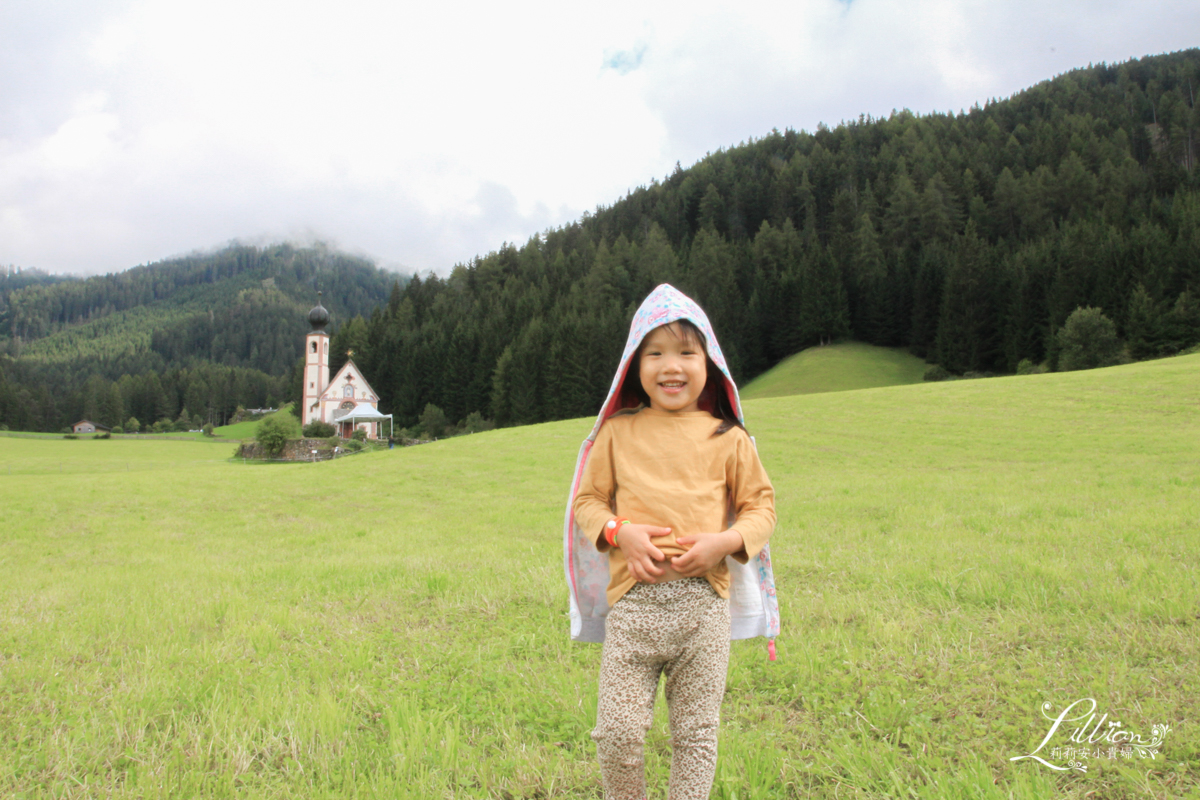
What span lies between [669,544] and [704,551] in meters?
0.16

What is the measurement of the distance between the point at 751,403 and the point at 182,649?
104 ft

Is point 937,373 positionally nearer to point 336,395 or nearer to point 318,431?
point 318,431

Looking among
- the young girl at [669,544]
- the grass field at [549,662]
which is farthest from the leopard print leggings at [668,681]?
the grass field at [549,662]

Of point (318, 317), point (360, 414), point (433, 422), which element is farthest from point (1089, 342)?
point (318, 317)

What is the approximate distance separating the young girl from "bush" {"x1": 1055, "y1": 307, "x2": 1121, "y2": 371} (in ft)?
196

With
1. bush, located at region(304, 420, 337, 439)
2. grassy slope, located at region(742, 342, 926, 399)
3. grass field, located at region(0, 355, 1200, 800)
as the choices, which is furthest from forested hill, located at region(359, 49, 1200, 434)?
grass field, located at region(0, 355, 1200, 800)

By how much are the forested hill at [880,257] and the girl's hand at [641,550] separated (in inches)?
2292

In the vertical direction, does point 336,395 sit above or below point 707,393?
above

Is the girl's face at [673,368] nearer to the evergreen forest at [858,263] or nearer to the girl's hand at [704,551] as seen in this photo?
the girl's hand at [704,551]

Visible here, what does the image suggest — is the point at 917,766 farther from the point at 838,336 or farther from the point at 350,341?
the point at 350,341

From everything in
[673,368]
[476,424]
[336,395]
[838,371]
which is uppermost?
[336,395]

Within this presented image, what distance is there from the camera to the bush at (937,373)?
192ft

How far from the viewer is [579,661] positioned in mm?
4348

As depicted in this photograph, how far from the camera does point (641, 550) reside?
2379mm
